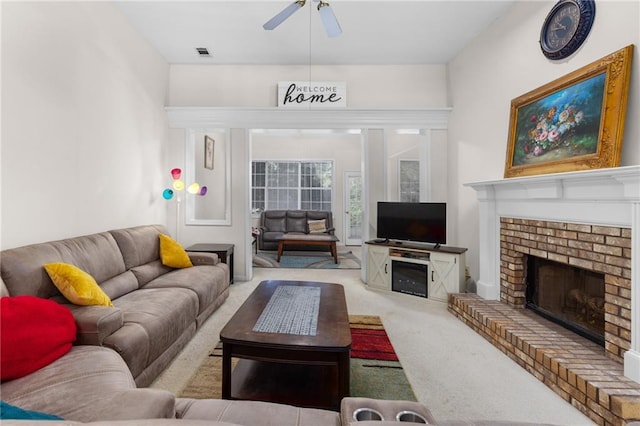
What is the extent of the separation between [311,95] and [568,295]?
3.90 metres

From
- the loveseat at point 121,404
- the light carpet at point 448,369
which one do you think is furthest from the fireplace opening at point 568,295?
the loveseat at point 121,404

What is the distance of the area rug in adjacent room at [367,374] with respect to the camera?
6.25ft

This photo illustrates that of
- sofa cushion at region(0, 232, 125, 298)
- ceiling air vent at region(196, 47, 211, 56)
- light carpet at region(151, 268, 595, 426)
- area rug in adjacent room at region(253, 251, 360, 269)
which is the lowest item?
light carpet at region(151, 268, 595, 426)

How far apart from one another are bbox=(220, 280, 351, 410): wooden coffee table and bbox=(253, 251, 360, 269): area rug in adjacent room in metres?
3.41

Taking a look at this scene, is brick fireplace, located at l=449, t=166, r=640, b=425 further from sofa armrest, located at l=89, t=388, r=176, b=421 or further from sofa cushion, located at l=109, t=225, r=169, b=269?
sofa cushion, located at l=109, t=225, r=169, b=269

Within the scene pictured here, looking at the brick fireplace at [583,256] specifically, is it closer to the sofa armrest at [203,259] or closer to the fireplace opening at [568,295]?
the fireplace opening at [568,295]

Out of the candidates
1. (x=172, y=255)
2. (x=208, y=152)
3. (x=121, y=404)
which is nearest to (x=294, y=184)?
(x=208, y=152)

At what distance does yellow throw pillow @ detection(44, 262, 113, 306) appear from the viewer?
1.92m

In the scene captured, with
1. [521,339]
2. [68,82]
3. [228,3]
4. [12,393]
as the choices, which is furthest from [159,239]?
[521,339]

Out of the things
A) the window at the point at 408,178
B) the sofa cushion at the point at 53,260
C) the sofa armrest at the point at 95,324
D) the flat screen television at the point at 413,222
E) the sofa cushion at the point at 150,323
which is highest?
the window at the point at 408,178

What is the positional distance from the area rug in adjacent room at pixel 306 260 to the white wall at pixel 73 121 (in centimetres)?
248

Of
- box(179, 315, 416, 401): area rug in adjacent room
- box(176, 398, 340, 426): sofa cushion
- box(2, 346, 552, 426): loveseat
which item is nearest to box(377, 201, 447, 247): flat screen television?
box(179, 315, 416, 401): area rug in adjacent room

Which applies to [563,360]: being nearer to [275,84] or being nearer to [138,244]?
[138,244]

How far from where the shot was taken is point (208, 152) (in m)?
5.58
